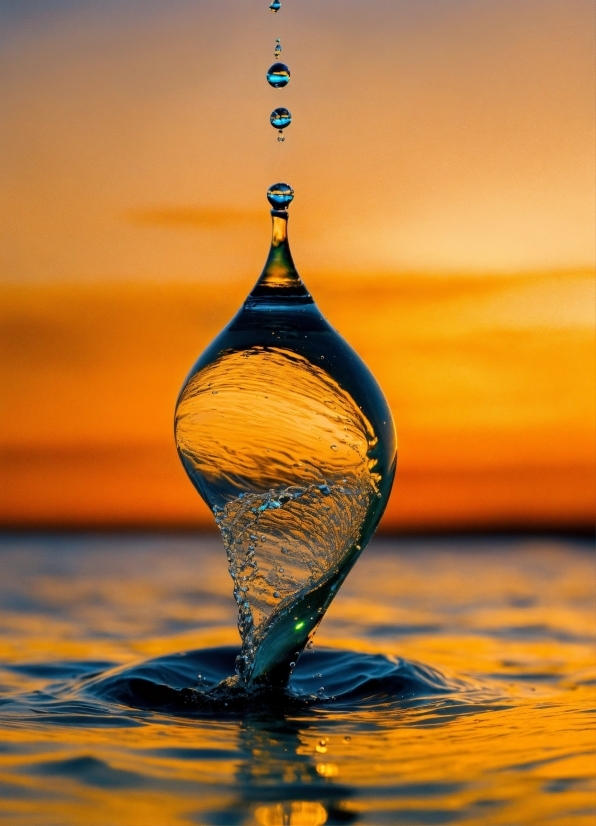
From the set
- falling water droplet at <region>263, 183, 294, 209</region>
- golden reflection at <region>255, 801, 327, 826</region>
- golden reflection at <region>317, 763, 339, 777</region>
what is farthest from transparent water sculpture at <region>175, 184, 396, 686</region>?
golden reflection at <region>255, 801, 327, 826</region>

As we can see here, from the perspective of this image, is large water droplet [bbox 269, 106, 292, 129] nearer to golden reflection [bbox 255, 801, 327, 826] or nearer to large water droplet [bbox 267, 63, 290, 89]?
large water droplet [bbox 267, 63, 290, 89]

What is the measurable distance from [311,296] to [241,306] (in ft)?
1.13

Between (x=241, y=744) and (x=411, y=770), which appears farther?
(x=241, y=744)

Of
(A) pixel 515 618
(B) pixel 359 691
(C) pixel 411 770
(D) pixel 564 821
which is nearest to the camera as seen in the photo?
(D) pixel 564 821

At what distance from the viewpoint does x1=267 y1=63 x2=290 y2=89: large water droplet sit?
6660mm

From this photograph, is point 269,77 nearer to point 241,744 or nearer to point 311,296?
point 311,296

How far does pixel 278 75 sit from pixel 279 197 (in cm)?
58

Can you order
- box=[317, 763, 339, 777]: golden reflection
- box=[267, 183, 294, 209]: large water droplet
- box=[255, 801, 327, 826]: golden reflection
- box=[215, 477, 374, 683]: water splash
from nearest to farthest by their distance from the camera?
1. box=[255, 801, 327, 826]: golden reflection
2. box=[317, 763, 339, 777]: golden reflection
3. box=[215, 477, 374, 683]: water splash
4. box=[267, 183, 294, 209]: large water droplet

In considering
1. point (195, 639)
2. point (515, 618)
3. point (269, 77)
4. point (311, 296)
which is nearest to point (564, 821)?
point (311, 296)

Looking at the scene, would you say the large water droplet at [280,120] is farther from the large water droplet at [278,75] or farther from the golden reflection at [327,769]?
the golden reflection at [327,769]

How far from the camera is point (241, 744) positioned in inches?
231

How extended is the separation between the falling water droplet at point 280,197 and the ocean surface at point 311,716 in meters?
1.07

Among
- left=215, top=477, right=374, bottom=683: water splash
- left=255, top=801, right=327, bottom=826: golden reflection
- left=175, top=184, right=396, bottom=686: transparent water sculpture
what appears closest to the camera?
left=255, top=801, right=327, bottom=826: golden reflection

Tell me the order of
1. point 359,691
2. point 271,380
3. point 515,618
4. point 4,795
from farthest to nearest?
point 515,618 → point 359,691 → point 271,380 → point 4,795
